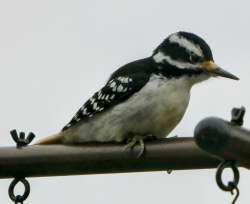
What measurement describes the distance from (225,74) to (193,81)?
47 cm

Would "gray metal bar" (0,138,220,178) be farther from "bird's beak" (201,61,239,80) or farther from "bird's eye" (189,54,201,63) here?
"bird's eye" (189,54,201,63)

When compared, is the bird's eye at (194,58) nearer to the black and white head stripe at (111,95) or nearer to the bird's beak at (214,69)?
the bird's beak at (214,69)

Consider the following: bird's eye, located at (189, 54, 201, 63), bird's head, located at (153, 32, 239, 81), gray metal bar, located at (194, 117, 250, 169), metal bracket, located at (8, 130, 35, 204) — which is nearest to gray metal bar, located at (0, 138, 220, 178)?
metal bracket, located at (8, 130, 35, 204)

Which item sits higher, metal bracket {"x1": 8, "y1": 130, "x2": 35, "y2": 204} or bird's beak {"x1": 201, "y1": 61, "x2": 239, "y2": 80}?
bird's beak {"x1": 201, "y1": 61, "x2": 239, "y2": 80}

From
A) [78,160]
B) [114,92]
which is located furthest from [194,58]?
[78,160]

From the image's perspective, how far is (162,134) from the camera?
6.30 metres

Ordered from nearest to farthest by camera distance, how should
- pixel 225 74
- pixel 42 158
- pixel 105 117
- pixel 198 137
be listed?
pixel 198 137 → pixel 42 158 → pixel 225 74 → pixel 105 117

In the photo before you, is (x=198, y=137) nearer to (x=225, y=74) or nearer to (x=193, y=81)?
(x=225, y=74)

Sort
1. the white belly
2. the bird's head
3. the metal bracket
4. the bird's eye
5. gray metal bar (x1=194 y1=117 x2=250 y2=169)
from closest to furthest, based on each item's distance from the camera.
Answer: gray metal bar (x1=194 y1=117 x2=250 y2=169), the metal bracket, the white belly, the bird's head, the bird's eye

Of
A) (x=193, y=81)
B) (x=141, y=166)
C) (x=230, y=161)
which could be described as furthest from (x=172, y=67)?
(x=230, y=161)

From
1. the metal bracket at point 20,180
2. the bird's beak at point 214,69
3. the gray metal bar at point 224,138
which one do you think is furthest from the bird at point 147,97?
the gray metal bar at point 224,138

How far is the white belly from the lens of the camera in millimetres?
Result: 6188

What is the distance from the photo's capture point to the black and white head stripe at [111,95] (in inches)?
251

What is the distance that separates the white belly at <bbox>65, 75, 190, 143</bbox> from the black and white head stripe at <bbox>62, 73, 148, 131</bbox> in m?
0.06
